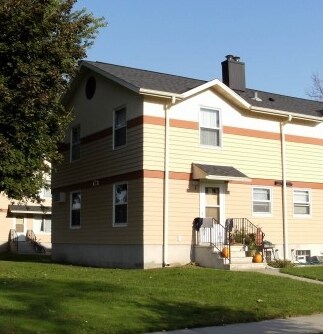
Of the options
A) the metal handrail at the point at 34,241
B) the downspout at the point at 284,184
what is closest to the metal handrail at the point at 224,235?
the downspout at the point at 284,184

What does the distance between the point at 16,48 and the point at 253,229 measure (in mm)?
10319

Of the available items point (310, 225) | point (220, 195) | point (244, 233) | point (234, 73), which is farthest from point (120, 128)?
point (310, 225)

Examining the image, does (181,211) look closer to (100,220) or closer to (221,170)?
(221,170)

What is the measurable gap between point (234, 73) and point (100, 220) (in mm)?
8757

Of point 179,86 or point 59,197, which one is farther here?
point 59,197

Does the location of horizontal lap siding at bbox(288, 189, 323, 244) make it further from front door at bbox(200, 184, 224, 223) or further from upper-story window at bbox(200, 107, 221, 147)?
upper-story window at bbox(200, 107, 221, 147)

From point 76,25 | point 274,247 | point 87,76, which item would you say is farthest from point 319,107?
point 76,25

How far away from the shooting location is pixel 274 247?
21062mm

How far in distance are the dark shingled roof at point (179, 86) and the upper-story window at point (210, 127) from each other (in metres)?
1.14

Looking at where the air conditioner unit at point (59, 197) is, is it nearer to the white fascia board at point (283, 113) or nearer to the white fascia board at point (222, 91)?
the white fascia board at point (222, 91)

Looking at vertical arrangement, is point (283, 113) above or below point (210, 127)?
above

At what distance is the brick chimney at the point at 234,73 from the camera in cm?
2438

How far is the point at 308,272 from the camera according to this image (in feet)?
56.0

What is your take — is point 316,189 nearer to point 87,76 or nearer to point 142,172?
point 142,172
